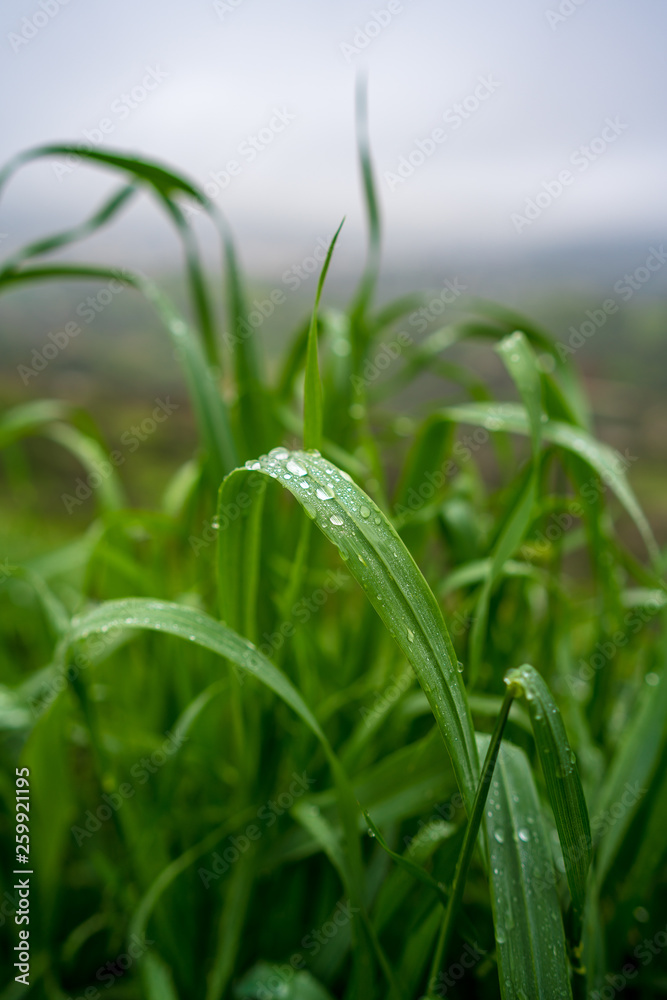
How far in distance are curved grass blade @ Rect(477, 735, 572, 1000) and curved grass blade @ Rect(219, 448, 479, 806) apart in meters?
0.05

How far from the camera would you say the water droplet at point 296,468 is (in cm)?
31

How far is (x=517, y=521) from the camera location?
438mm

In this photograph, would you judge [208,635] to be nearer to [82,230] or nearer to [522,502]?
[522,502]

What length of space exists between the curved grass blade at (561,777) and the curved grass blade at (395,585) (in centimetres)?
3

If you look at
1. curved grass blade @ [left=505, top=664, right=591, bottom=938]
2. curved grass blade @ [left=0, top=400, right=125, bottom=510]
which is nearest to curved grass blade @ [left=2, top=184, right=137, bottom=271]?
curved grass blade @ [left=0, top=400, right=125, bottom=510]

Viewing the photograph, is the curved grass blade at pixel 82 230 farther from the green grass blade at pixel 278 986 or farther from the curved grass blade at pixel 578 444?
the green grass blade at pixel 278 986

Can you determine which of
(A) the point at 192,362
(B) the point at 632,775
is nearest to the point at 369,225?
(A) the point at 192,362

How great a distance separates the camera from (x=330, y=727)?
0.60 metres

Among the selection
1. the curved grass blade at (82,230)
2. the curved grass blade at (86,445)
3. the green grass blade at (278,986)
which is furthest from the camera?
the curved grass blade at (86,445)

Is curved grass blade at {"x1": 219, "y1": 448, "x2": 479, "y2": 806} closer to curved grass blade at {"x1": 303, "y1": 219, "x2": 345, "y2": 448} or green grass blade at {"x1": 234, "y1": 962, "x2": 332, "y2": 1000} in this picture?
Result: curved grass blade at {"x1": 303, "y1": 219, "x2": 345, "y2": 448}

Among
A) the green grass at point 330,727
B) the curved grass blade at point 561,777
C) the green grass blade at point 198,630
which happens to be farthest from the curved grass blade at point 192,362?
the curved grass blade at point 561,777

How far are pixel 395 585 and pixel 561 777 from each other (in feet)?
0.37

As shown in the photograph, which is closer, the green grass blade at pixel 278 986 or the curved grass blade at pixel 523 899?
the curved grass blade at pixel 523 899

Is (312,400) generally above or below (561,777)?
above
